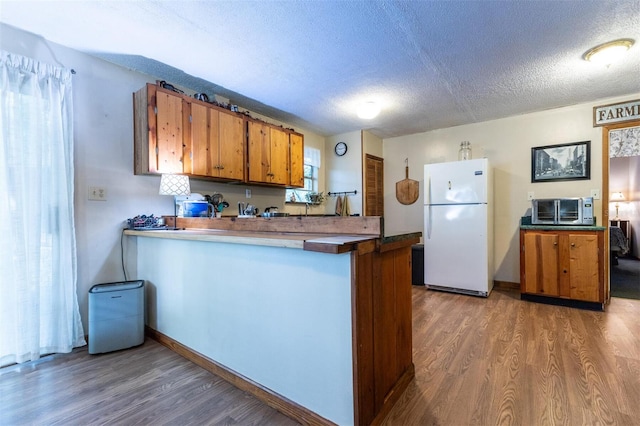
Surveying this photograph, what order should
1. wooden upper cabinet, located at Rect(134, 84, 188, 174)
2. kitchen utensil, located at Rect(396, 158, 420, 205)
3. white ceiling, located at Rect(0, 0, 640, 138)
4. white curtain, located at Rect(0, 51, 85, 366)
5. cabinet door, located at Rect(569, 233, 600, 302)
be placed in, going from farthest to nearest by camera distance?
1. kitchen utensil, located at Rect(396, 158, 420, 205)
2. cabinet door, located at Rect(569, 233, 600, 302)
3. wooden upper cabinet, located at Rect(134, 84, 188, 174)
4. white curtain, located at Rect(0, 51, 85, 366)
5. white ceiling, located at Rect(0, 0, 640, 138)

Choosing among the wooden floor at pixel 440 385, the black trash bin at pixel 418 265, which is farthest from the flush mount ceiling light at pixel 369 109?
the wooden floor at pixel 440 385

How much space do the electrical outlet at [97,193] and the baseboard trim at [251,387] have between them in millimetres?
1274

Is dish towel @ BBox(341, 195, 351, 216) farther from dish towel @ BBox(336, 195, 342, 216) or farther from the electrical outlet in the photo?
the electrical outlet

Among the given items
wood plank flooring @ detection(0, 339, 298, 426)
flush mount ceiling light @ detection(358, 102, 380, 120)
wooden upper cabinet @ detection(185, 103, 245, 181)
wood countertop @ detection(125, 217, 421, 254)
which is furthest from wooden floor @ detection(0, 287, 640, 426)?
flush mount ceiling light @ detection(358, 102, 380, 120)

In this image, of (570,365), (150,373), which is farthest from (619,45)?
(150,373)

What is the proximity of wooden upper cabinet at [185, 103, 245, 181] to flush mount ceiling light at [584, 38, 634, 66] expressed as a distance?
10.7 ft

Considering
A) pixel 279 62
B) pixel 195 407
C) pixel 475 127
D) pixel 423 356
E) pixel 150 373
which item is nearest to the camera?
pixel 195 407

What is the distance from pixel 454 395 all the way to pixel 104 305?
8.11 ft

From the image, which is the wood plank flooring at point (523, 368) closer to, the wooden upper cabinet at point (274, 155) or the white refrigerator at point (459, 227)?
the white refrigerator at point (459, 227)

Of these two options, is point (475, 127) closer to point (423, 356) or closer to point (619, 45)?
point (619, 45)

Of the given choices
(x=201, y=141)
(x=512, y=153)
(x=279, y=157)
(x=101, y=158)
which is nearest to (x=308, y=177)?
(x=279, y=157)

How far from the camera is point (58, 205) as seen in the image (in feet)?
7.11

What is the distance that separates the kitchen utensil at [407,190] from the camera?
187 inches

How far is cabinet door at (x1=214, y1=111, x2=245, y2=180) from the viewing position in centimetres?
304
